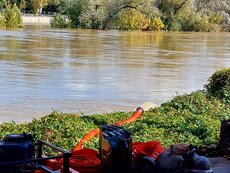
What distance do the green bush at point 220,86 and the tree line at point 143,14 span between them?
38890mm

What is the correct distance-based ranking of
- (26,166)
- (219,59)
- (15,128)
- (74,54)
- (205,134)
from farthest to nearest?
1. (219,59)
2. (74,54)
3. (205,134)
4. (15,128)
5. (26,166)

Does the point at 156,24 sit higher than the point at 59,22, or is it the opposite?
the point at 59,22

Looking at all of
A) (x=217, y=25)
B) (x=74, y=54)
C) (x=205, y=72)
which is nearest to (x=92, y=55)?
(x=74, y=54)

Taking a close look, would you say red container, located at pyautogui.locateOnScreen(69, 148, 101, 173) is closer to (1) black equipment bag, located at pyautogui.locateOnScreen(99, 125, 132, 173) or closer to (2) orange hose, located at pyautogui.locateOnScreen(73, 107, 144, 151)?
(1) black equipment bag, located at pyautogui.locateOnScreen(99, 125, 132, 173)

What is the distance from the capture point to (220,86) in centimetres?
1281

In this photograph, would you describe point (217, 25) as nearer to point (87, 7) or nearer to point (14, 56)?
point (87, 7)

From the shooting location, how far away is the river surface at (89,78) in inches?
464

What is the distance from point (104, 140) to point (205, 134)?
13.3 feet

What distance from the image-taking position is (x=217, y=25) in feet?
197

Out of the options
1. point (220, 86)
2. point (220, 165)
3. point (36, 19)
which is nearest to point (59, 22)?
point (36, 19)

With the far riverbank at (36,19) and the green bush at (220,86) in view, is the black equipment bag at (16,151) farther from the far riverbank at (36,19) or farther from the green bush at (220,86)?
the far riverbank at (36,19)

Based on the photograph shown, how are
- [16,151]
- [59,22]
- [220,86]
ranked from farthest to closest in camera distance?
[59,22]
[220,86]
[16,151]

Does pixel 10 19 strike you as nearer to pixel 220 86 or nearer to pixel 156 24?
pixel 156 24

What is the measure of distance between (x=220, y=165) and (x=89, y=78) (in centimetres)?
966
